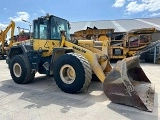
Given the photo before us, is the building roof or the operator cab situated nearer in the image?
the operator cab

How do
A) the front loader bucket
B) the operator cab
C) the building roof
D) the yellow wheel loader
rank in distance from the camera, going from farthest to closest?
the building roof → the operator cab → the yellow wheel loader → the front loader bucket

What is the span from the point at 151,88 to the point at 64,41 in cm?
286

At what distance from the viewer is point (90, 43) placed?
5902mm

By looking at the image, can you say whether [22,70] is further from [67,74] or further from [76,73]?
[76,73]

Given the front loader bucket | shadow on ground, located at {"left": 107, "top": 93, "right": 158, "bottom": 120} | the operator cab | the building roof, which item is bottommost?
shadow on ground, located at {"left": 107, "top": 93, "right": 158, "bottom": 120}

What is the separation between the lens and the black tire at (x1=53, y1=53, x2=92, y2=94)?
4.72 m

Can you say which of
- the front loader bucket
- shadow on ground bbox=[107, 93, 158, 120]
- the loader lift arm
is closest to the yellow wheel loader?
the front loader bucket

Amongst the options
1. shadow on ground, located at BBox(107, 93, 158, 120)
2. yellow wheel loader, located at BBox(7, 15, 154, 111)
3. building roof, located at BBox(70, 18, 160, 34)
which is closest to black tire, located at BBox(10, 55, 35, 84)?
yellow wheel loader, located at BBox(7, 15, 154, 111)

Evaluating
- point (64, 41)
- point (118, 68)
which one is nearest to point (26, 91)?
point (64, 41)

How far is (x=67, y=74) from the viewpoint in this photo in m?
5.25

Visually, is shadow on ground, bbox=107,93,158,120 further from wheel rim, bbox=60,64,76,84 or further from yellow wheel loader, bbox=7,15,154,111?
wheel rim, bbox=60,64,76,84

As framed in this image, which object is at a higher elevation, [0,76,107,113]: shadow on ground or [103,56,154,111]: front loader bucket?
[103,56,154,111]: front loader bucket

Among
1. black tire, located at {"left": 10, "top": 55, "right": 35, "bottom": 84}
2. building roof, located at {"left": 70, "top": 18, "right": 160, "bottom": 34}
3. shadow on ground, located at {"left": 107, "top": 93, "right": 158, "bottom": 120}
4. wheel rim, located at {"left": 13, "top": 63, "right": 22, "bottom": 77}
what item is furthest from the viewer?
building roof, located at {"left": 70, "top": 18, "right": 160, "bottom": 34}

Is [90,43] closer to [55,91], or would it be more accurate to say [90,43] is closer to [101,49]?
[101,49]
